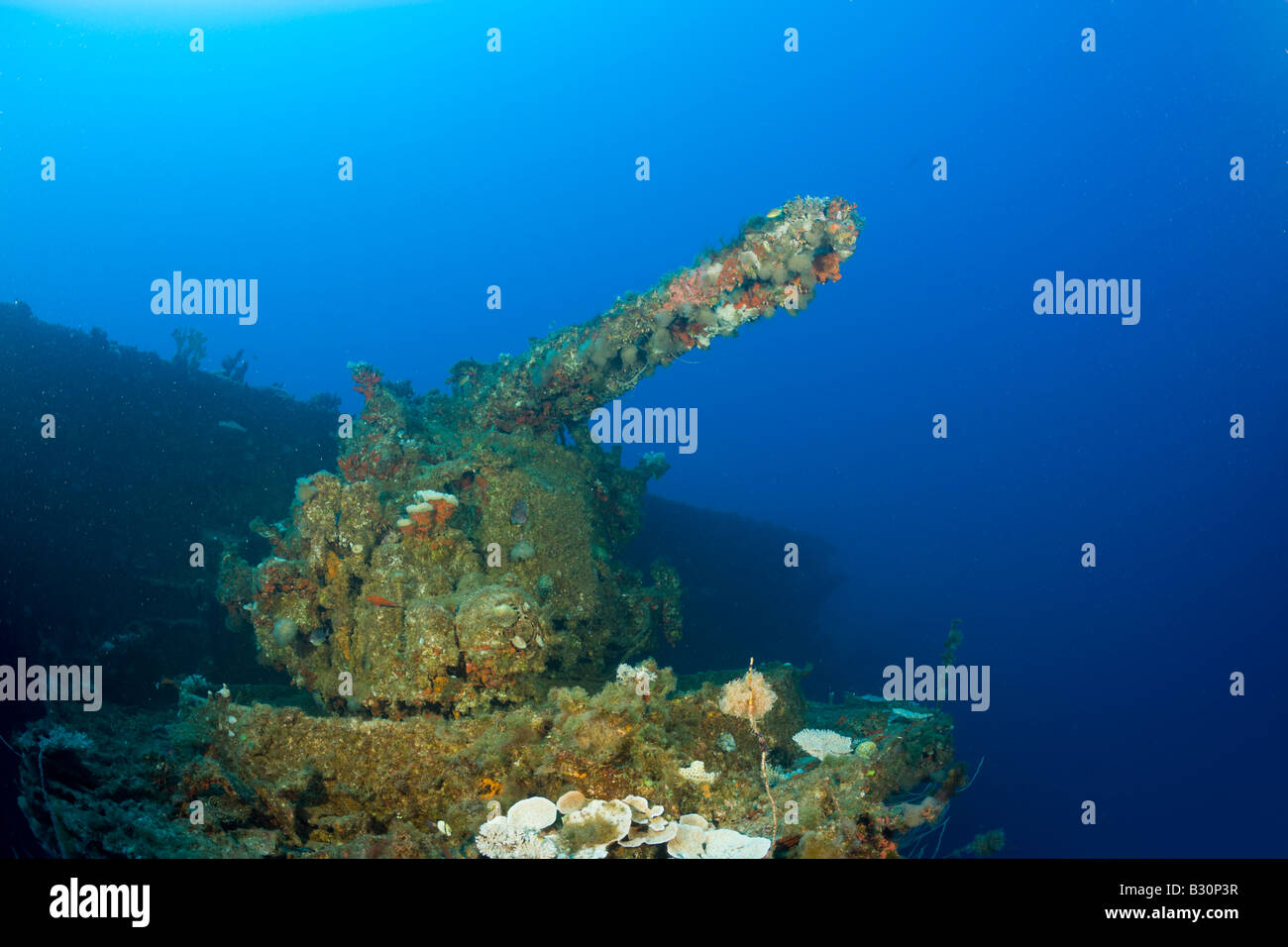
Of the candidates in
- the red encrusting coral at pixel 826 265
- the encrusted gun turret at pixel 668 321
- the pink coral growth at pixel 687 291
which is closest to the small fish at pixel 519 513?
the encrusted gun turret at pixel 668 321

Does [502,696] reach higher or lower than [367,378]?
lower

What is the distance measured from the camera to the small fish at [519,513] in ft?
28.9

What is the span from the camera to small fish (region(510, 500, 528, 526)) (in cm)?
881

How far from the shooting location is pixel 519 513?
348 inches

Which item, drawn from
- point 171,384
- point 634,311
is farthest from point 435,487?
point 171,384

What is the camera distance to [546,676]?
8117 mm
